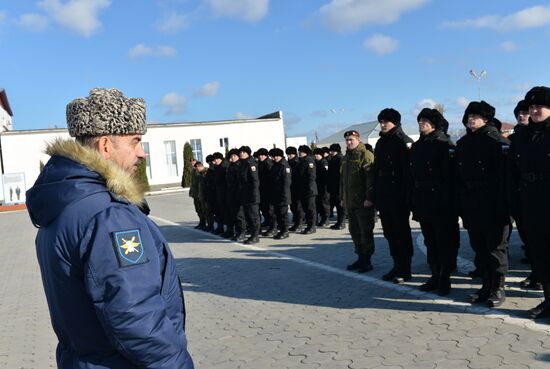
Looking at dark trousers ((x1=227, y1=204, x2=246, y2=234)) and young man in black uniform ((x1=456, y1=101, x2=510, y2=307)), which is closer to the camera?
young man in black uniform ((x1=456, y1=101, x2=510, y2=307))

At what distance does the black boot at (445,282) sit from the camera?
577 centimetres

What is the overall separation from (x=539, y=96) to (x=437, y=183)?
5.00ft

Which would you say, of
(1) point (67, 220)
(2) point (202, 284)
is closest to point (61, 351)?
(1) point (67, 220)

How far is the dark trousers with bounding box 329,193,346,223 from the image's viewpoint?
11812 millimetres

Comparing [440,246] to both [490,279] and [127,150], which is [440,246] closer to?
[490,279]

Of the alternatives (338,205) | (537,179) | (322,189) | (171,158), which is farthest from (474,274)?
(171,158)

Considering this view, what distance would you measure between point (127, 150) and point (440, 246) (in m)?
4.57

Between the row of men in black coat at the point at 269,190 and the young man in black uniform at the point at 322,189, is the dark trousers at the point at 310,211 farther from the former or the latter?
the young man in black uniform at the point at 322,189

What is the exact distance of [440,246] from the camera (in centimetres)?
578

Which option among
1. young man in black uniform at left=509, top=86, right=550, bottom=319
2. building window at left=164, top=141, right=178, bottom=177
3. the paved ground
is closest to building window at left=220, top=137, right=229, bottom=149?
building window at left=164, top=141, right=178, bottom=177

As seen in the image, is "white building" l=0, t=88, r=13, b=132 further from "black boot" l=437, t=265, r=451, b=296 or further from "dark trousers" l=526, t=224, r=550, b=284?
"dark trousers" l=526, t=224, r=550, b=284

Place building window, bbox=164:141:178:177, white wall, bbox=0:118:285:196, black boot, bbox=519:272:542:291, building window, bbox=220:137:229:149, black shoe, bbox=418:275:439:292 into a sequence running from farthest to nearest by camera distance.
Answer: building window, bbox=220:137:229:149, building window, bbox=164:141:178:177, white wall, bbox=0:118:285:196, black shoe, bbox=418:275:439:292, black boot, bbox=519:272:542:291

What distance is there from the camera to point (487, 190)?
5.20m

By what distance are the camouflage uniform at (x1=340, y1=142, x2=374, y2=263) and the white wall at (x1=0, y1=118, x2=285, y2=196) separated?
30.0 m
